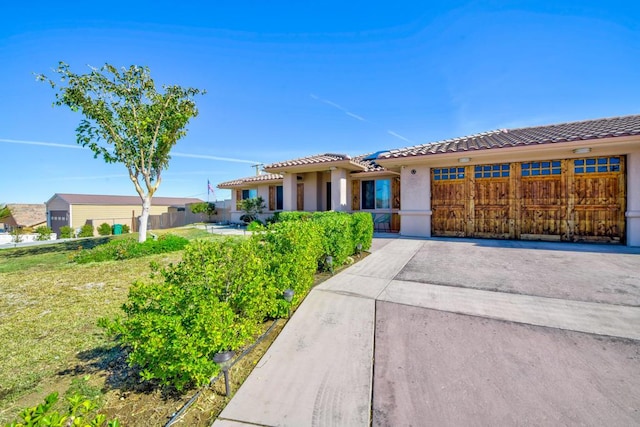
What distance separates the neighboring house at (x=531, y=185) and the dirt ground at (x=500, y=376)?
307 inches

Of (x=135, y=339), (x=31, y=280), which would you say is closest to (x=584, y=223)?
(x=135, y=339)

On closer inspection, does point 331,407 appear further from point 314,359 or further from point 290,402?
point 314,359

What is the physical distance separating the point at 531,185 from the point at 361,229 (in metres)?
6.93

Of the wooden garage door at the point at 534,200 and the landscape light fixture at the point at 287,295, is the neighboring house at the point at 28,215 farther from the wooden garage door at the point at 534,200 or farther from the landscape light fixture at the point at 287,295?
the wooden garage door at the point at 534,200

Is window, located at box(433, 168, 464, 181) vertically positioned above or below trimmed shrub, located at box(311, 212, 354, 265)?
above

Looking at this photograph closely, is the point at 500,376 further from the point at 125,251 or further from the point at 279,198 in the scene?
the point at 279,198

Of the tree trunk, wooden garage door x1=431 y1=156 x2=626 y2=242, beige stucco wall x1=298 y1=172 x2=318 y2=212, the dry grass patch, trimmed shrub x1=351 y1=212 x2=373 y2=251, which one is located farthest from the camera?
beige stucco wall x1=298 y1=172 x2=318 y2=212

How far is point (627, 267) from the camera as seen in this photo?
594 cm

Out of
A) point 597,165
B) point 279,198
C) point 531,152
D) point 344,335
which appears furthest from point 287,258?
point 279,198

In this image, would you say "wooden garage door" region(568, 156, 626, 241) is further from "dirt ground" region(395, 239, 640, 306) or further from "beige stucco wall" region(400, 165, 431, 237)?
"beige stucco wall" region(400, 165, 431, 237)

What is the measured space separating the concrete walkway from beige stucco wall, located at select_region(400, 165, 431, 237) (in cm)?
593

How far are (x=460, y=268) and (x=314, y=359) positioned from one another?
4.68 m

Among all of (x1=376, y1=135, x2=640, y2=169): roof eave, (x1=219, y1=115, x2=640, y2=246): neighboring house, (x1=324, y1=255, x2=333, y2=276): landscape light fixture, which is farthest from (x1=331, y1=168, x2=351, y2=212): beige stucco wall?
(x1=324, y1=255, x2=333, y2=276): landscape light fixture

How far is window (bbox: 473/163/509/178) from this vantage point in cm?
995
